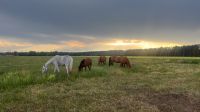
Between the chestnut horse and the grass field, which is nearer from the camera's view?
the grass field

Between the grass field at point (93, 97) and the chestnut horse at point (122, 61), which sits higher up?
the chestnut horse at point (122, 61)

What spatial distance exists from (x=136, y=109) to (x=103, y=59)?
3650 cm

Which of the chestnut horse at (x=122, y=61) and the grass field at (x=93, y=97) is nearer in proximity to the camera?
the grass field at (x=93, y=97)

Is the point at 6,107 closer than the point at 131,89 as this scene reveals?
Yes

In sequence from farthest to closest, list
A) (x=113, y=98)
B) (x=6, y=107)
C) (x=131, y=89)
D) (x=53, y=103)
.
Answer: (x=131, y=89) → (x=113, y=98) → (x=53, y=103) → (x=6, y=107)

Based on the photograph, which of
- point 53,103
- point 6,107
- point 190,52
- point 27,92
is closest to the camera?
point 6,107

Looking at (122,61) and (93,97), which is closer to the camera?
(93,97)

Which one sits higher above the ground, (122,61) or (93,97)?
(122,61)

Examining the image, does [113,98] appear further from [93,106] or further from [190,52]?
[190,52]

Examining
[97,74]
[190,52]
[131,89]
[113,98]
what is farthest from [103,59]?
[190,52]

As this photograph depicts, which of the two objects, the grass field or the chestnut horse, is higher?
the chestnut horse

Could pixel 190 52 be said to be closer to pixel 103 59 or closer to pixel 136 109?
pixel 103 59

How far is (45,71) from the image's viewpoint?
27266 mm

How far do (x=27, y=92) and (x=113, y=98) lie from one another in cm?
480
